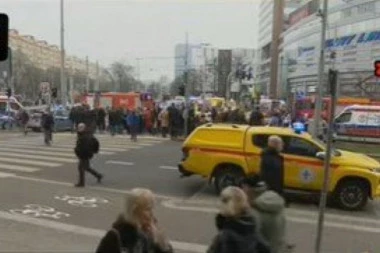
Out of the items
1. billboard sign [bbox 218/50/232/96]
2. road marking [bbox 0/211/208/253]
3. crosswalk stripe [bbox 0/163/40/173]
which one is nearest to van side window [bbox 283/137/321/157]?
road marking [bbox 0/211/208/253]

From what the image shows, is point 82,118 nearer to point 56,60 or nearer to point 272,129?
point 272,129

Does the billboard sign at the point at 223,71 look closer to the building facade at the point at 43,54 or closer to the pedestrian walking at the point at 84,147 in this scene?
the building facade at the point at 43,54

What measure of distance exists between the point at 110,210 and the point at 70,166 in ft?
23.6

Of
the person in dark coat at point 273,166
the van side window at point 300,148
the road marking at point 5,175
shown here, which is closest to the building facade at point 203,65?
the road marking at point 5,175

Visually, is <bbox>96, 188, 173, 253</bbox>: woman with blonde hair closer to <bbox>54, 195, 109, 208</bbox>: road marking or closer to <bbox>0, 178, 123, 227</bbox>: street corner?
<bbox>0, 178, 123, 227</bbox>: street corner

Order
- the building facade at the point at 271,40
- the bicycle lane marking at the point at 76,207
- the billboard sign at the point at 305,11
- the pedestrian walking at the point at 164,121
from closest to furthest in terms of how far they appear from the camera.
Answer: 1. the bicycle lane marking at the point at 76,207
2. the pedestrian walking at the point at 164,121
3. the billboard sign at the point at 305,11
4. the building facade at the point at 271,40

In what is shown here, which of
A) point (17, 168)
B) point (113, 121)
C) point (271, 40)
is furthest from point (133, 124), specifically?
point (271, 40)

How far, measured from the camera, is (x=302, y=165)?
15.0 m

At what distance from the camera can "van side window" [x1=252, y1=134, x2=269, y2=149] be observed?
15.5 m

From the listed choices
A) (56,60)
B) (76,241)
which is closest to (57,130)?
(76,241)

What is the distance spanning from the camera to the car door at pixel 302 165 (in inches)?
588

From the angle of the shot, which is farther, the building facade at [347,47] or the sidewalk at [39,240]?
the building facade at [347,47]

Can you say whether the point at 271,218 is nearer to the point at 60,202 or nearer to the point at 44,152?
the point at 60,202

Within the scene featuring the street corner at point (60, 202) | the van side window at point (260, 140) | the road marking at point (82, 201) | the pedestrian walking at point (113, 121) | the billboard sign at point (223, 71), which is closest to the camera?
the street corner at point (60, 202)
